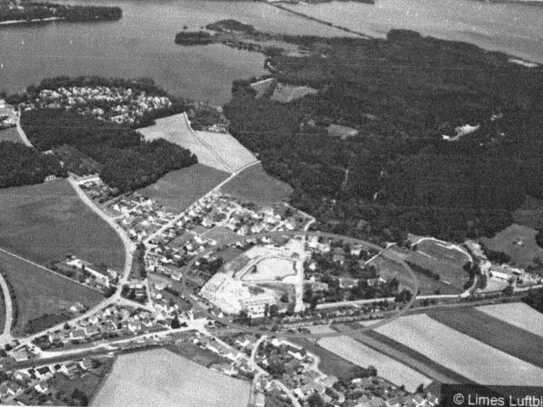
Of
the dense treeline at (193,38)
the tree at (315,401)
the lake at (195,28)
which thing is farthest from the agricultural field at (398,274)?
the dense treeline at (193,38)

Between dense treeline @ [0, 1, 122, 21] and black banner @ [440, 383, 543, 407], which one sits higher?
black banner @ [440, 383, 543, 407]

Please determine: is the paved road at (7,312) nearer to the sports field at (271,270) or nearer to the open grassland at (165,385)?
the open grassland at (165,385)

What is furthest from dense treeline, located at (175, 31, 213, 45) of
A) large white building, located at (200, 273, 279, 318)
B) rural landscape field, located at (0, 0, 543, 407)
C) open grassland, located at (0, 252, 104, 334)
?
large white building, located at (200, 273, 279, 318)

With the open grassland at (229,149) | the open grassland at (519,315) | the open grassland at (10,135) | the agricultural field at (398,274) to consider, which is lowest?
the agricultural field at (398,274)

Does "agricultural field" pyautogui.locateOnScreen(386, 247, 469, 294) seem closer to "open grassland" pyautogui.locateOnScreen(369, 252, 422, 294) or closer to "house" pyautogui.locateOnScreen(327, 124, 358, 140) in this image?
"open grassland" pyautogui.locateOnScreen(369, 252, 422, 294)

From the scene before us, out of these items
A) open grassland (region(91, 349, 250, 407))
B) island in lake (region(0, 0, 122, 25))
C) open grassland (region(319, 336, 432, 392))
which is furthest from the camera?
island in lake (region(0, 0, 122, 25))
